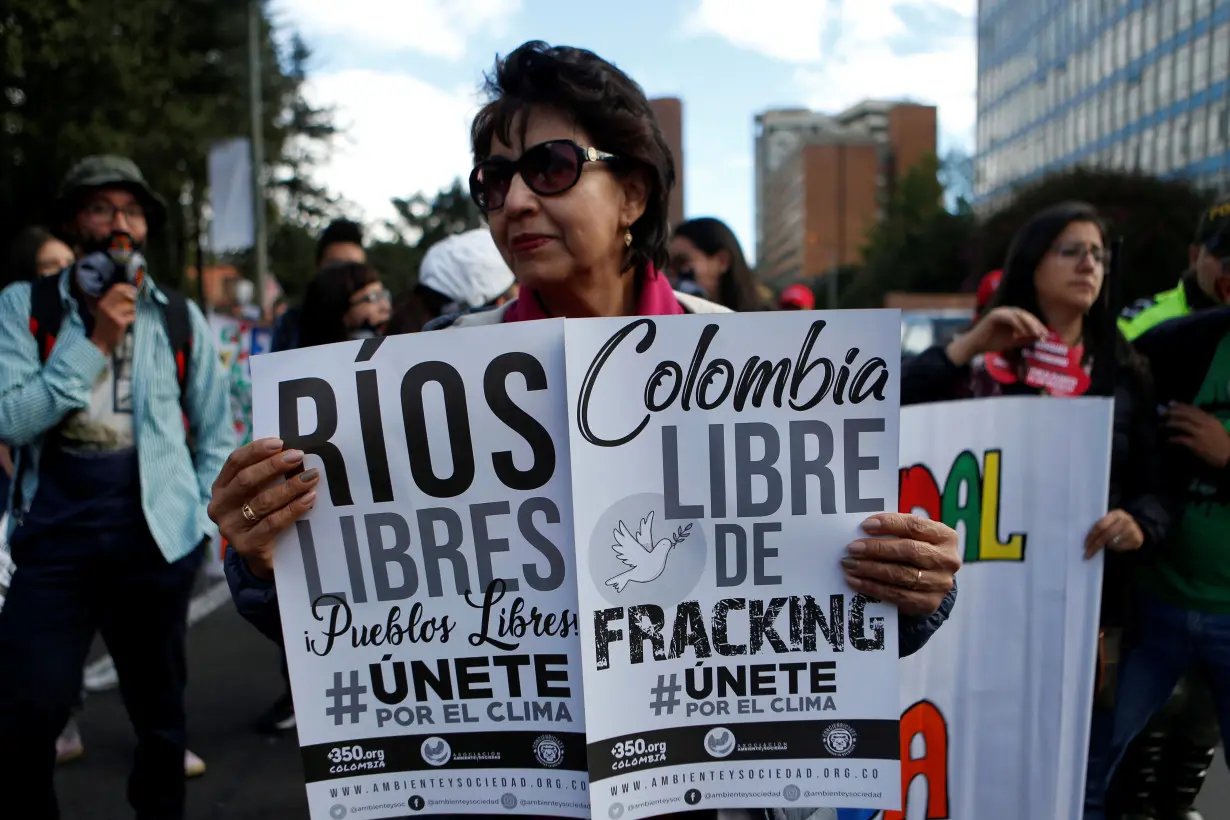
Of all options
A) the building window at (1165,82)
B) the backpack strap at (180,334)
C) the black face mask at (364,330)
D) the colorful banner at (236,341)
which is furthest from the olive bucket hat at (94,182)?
the building window at (1165,82)

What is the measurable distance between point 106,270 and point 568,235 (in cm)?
190

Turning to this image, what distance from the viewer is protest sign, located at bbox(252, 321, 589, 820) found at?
157 centimetres

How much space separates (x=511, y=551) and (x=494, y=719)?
26cm

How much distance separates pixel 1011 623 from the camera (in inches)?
106

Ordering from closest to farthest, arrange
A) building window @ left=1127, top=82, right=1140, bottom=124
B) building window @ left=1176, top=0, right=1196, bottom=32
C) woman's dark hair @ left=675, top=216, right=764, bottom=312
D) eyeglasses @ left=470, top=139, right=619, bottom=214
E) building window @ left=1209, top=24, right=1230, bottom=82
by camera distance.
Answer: eyeglasses @ left=470, top=139, right=619, bottom=214 → woman's dark hair @ left=675, top=216, right=764, bottom=312 → building window @ left=1209, top=24, right=1230, bottom=82 → building window @ left=1176, top=0, right=1196, bottom=32 → building window @ left=1127, top=82, right=1140, bottom=124

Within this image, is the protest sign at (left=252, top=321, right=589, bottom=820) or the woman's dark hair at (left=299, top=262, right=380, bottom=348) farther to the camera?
the woman's dark hair at (left=299, top=262, right=380, bottom=348)

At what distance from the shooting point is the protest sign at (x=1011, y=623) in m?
2.67

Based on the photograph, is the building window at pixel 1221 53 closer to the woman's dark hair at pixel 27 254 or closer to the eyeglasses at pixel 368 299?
the eyeglasses at pixel 368 299

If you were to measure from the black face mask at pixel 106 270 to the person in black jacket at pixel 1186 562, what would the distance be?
300 cm

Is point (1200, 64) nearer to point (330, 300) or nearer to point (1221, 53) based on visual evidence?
point (1221, 53)

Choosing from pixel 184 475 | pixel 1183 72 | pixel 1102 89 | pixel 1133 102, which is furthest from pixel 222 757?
pixel 1102 89

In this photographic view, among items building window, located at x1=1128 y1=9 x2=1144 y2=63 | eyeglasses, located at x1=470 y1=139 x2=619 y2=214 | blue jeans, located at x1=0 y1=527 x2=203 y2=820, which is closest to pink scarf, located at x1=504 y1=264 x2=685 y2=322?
eyeglasses, located at x1=470 y1=139 x2=619 y2=214

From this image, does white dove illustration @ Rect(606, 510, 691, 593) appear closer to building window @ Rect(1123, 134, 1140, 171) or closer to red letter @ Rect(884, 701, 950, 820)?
red letter @ Rect(884, 701, 950, 820)

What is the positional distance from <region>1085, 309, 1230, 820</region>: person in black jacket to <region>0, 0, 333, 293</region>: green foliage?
1589 centimetres
